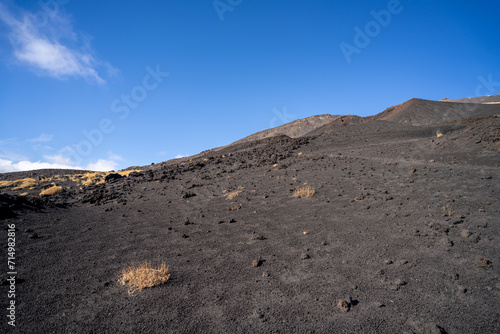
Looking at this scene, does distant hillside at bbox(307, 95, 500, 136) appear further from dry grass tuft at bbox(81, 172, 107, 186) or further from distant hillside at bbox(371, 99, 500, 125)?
dry grass tuft at bbox(81, 172, 107, 186)

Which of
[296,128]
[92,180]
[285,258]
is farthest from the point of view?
[296,128]

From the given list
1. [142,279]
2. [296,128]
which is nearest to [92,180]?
[142,279]

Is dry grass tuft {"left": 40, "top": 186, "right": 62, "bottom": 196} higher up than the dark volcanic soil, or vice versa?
dry grass tuft {"left": 40, "top": 186, "right": 62, "bottom": 196}

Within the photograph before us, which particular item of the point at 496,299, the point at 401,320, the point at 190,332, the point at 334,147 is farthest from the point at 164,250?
the point at 334,147

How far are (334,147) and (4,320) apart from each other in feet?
84.7

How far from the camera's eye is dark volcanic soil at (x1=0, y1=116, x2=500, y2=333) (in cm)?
387

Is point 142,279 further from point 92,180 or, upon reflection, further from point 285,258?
point 92,180

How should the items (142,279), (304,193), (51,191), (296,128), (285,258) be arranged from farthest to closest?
(296,128) < (51,191) < (304,193) < (285,258) < (142,279)

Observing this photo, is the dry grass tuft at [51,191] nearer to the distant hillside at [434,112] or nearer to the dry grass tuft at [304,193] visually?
the dry grass tuft at [304,193]

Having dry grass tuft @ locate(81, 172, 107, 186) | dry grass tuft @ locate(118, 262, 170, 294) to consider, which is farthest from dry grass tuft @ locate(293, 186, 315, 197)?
dry grass tuft @ locate(81, 172, 107, 186)

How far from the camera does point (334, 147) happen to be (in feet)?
85.1

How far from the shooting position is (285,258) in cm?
596

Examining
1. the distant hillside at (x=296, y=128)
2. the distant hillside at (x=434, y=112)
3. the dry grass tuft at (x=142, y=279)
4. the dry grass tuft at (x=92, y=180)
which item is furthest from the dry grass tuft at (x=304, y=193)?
the distant hillside at (x=296, y=128)

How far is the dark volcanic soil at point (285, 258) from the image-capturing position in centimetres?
387
